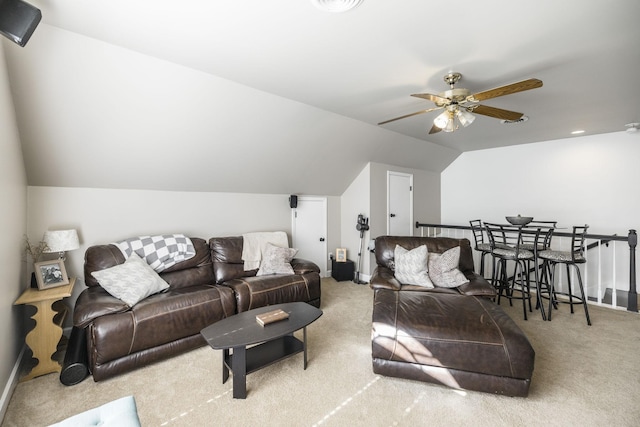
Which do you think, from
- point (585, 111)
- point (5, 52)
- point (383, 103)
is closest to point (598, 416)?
point (383, 103)

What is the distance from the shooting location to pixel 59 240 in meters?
2.54

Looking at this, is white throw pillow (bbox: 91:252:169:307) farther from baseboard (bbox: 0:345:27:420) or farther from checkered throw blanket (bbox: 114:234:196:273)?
baseboard (bbox: 0:345:27:420)

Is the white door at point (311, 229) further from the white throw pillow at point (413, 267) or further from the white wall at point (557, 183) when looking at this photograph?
the white wall at point (557, 183)

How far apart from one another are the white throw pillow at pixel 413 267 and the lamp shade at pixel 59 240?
3274 mm

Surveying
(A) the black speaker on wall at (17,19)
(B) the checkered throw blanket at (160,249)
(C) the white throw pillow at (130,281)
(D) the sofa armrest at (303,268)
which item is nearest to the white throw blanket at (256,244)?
(D) the sofa armrest at (303,268)

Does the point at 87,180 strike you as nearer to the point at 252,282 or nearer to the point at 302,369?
the point at 252,282

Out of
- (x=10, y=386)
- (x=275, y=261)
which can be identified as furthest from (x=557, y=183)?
(x=10, y=386)

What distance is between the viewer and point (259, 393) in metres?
1.97

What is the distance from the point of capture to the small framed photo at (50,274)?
2.39 metres

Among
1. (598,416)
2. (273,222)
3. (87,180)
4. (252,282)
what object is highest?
(87,180)

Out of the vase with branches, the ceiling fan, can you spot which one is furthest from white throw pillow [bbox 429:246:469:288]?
the vase with branches

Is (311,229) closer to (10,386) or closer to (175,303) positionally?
(175,303)

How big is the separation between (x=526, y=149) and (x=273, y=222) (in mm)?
4888

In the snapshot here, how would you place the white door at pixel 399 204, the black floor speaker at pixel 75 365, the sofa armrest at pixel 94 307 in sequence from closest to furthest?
the black floor speaker at pixel 75 365, the sofa armrest at pixel 94 307, the white door at pixel 399 204
